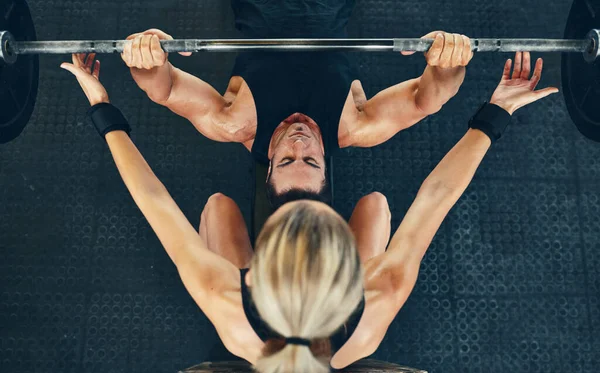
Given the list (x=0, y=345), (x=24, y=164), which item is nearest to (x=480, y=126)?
(x=24, y=164)

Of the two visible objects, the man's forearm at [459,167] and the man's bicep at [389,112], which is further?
the man's bicep at [389,112]

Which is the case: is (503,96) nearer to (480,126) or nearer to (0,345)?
(480,126)

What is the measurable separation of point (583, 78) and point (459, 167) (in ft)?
1.94

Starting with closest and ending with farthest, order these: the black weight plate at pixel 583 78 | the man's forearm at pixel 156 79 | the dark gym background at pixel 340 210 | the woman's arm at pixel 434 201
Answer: the woman's arm at pixel 434 201 < the man's forearm at pixel 156 79 < the black weight plate at pixel 583 78 < the dark gym background at pixel 340 210

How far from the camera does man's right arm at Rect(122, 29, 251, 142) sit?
50.6 inches

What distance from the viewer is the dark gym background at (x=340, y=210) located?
1751 millimetres

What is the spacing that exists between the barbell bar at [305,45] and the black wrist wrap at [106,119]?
0.51 feet

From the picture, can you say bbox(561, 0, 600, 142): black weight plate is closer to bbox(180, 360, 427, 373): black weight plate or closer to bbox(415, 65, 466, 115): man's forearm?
bbox(415, 65, 466, 115): man's forearm

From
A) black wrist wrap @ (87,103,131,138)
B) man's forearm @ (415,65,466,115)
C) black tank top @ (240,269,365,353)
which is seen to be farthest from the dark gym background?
black tank top @ (240,269,365,353)

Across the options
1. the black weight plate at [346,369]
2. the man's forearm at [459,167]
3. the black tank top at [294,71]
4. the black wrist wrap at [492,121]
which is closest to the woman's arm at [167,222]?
the black weight plate at [346,369]

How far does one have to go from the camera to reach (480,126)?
129 centimetres

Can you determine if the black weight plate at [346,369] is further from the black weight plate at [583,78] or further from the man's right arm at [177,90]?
the black weight plate at [583,78]

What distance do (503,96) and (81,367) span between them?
1600mm

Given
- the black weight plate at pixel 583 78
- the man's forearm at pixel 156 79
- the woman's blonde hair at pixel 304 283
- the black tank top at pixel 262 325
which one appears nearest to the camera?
the woman's blonde hair at pixel 304 283
